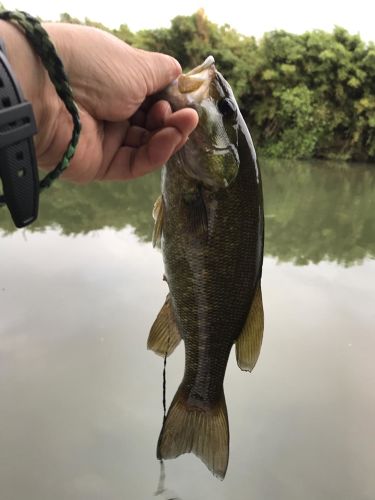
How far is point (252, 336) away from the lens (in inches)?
60.9

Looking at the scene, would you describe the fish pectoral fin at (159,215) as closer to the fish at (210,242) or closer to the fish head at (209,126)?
the fish at (210,242)

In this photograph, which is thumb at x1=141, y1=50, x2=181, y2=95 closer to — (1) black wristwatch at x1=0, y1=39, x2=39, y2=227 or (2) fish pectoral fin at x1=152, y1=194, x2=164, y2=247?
(2) fish pectoral fin at x1=152, y1=194, x2=164, y2=247

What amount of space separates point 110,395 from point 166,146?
1861mm

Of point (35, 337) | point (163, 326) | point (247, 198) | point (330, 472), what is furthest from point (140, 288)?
point (247, 198)

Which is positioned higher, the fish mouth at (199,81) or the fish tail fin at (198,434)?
the fish mouth at (199,81)

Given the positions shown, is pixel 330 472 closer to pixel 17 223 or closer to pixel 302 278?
pixel 17 223

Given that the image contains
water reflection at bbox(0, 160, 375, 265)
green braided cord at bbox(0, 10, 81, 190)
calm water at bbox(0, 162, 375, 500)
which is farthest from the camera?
water reflection at bbox(0, 160, 375, 265)

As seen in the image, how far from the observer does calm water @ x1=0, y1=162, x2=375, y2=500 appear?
2338 mm

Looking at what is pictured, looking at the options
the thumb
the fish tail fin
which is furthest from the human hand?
the fish tail fin

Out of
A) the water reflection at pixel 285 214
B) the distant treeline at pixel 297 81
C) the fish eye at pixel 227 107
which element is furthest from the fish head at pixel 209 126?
the distant treeline at pixel 297 81

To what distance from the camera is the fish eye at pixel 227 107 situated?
1403 mm

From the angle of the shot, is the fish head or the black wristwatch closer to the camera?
the black wristwatch

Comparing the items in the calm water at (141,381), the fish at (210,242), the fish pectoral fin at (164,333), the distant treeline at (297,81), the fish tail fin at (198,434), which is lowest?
the distant treeline at (297,81)

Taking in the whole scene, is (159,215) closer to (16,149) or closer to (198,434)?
(16,149)
